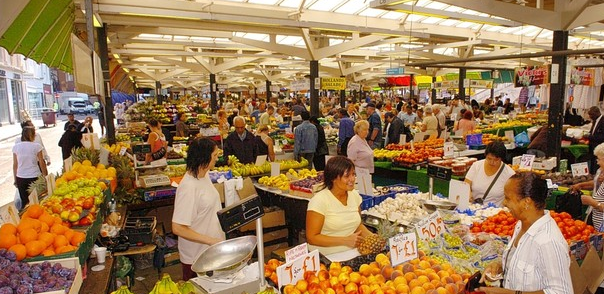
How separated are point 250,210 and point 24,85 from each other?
123 feet

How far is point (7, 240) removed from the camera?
3041mm

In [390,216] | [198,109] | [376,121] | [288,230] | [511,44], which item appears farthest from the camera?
[198,109]

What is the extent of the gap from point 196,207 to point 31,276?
3.90 ft

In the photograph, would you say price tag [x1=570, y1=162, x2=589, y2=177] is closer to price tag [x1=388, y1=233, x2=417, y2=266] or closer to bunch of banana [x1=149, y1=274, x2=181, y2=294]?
price tag [x1=388, y1=233, x2=417, y2=266]

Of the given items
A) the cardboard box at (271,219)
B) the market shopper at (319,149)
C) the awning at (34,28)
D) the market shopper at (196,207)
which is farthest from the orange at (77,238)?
the market shopper at (319,149)

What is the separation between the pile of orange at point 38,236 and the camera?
305 centimetres

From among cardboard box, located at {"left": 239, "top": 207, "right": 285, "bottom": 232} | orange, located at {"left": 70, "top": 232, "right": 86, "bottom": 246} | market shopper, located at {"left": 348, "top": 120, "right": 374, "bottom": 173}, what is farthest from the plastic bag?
orange, located at {"left": 70, "top": 232, "right": 86, "bottom": 246}

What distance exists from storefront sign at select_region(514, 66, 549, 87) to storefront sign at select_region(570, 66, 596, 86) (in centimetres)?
76

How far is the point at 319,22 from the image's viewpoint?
909 centimetres

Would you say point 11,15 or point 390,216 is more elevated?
point 11,15

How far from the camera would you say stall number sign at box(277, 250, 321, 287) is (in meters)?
2.52

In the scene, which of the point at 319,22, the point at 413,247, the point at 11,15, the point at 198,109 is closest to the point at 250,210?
the point at 413,247

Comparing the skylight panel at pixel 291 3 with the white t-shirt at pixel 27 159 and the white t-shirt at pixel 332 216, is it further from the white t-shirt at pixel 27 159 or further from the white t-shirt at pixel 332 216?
the white t-shirt at pixel 332 216

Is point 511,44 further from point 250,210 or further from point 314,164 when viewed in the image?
point 250,210
